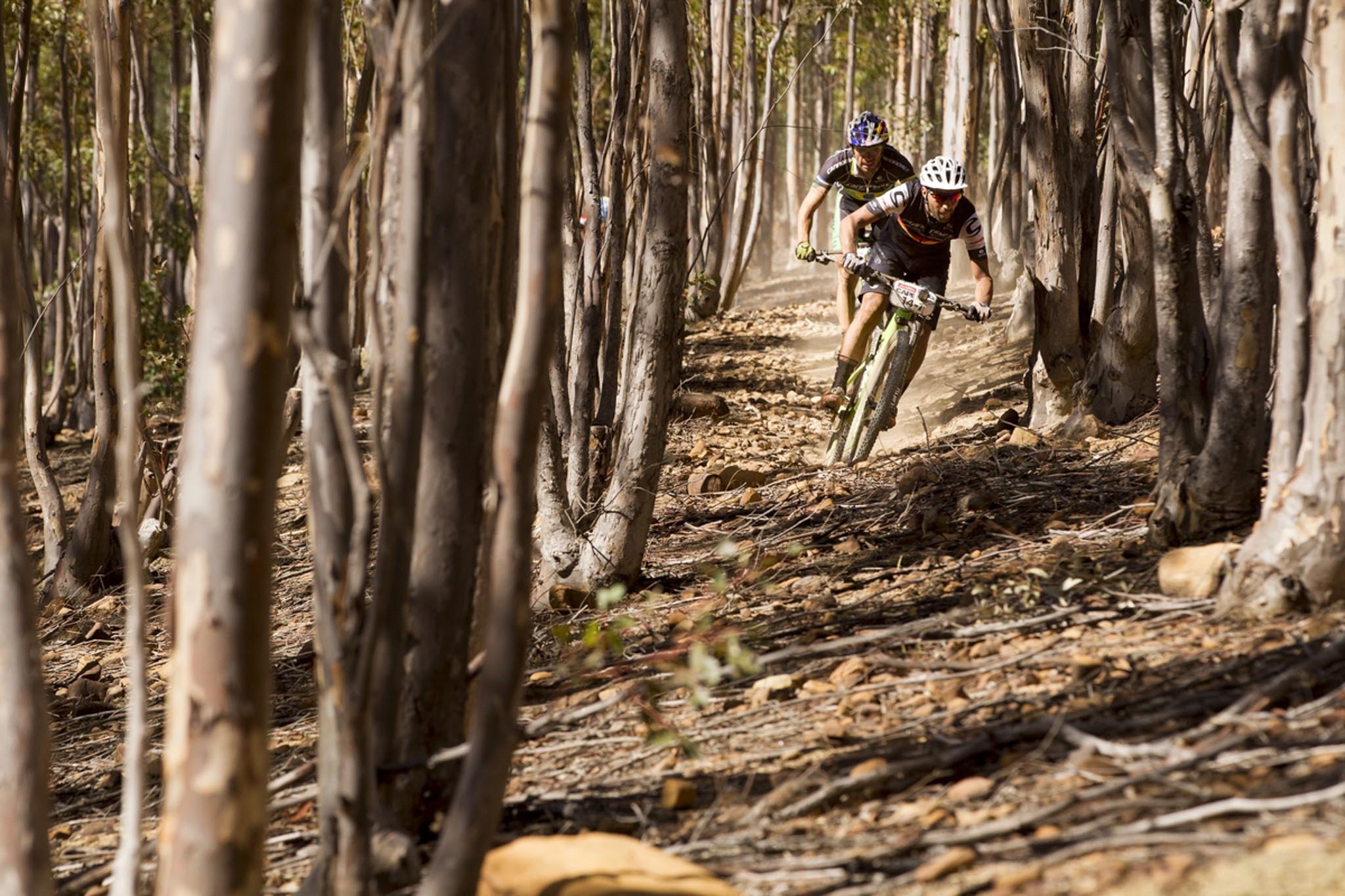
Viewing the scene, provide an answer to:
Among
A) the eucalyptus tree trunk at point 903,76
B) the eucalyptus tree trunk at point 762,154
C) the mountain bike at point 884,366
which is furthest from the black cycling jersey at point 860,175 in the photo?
the eucalyptus tree trunk at point 903,76

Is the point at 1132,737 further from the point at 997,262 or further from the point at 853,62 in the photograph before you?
the point at 853,62

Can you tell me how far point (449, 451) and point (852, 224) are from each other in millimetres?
4516

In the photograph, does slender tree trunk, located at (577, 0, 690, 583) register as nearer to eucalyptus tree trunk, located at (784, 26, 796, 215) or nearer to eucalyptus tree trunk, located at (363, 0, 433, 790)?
eucalyptus tree trunk, located at (363, 0, 433, 790)

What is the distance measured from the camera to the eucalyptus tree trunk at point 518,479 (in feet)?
7.43

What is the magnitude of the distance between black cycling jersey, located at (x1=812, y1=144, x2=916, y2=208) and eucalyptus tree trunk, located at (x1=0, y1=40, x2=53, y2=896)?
230 inches

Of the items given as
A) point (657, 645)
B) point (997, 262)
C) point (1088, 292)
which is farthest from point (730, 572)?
point (997, 262)

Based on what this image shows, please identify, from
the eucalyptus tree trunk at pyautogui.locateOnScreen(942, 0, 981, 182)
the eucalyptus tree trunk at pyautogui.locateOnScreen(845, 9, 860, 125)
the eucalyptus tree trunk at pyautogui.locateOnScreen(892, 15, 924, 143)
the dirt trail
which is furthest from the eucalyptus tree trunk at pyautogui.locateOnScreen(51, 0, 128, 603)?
the eucalyptus tree trunk at pyautogui.locateOnScreen(892, 15, 924, 143)

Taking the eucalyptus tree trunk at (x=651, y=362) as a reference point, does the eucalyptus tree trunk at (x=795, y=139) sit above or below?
above

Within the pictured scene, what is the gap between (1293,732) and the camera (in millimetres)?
2730

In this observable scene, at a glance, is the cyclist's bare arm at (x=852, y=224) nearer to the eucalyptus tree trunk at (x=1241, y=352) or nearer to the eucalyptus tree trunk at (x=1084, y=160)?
the eucalyptus tree trunk at (x=1084, y=160)

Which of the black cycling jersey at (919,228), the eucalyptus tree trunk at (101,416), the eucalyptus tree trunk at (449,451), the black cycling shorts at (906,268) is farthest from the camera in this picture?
the black cycling shorts at (906,268)

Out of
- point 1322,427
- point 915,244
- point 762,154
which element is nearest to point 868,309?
point 915,244

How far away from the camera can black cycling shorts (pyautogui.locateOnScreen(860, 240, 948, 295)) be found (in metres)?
7.14

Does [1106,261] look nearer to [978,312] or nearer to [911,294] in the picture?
[978,312]
